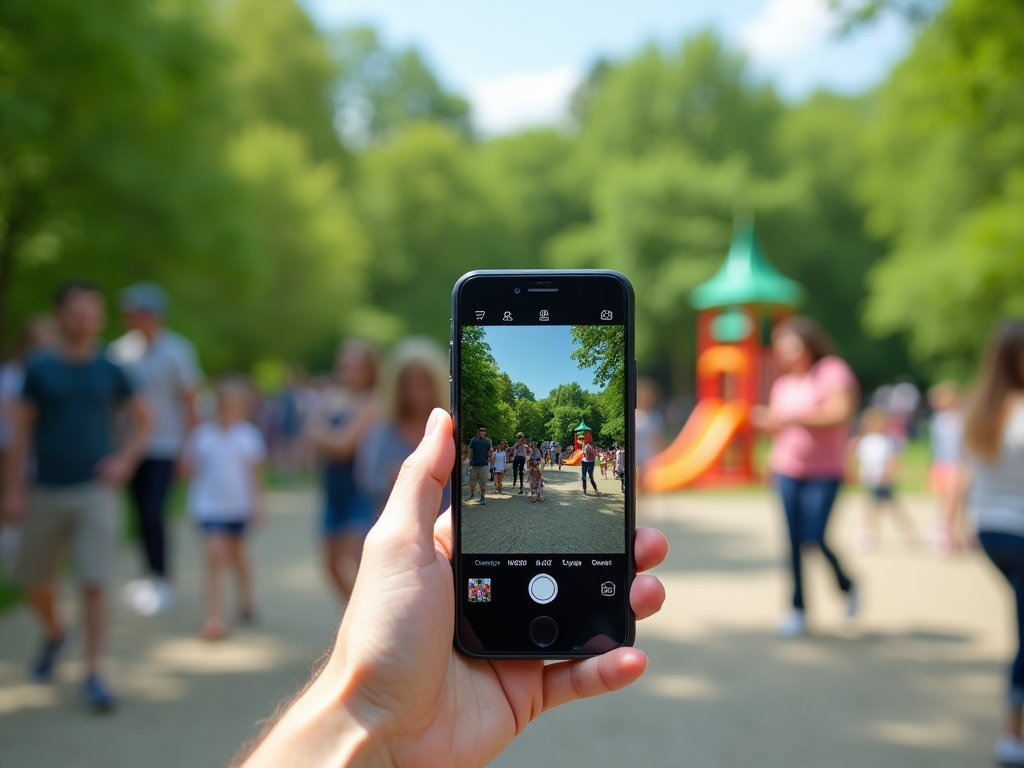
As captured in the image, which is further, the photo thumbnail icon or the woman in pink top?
the woman in pink top

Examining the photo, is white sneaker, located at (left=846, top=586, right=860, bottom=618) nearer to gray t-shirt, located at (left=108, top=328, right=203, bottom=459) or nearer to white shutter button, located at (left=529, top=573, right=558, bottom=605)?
gray t-shirt, located at (left=108, top=328, right=203, bottom=459)

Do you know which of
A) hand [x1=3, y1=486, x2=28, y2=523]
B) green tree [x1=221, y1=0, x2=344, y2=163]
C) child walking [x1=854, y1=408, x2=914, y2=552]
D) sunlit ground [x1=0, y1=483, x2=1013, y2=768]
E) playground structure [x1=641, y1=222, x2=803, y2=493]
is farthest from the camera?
green tree [x1=221, y1=0, x2=344, y2=163]

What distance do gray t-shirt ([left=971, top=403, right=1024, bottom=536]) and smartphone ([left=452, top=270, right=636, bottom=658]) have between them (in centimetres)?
324

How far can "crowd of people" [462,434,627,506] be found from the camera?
2.17 meters

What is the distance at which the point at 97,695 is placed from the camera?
5.27 m

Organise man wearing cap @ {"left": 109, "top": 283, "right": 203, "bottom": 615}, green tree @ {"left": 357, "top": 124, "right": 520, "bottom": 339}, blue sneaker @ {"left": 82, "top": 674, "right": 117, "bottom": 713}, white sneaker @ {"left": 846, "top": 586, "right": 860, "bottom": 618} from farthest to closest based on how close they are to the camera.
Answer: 1. green tree @ {"left": 357, "top": 124, "right": 520, "bottom": 339}
2. man wearing cap @ {"left": 109, "top": 283, "right": 203, "bottom": 615}
3. white sneaker @ {"left": 846, "top": 586, "right": 860, "bottom": 618}
4. blue sneaker @ {"left": 82, "top": 674, "right": 117, "bottom": 713}

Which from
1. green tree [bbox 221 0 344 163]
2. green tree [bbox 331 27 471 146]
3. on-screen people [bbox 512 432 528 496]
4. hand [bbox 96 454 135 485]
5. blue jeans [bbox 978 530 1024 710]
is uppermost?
green tree [bbox 331 27 471 146]

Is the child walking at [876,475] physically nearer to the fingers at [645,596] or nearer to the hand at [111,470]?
the hand at [111,470]

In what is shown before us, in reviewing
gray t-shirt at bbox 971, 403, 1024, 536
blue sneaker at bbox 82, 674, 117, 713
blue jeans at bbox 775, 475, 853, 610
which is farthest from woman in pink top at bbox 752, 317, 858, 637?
blue sneaker at bbox 82, 674, 117, 713

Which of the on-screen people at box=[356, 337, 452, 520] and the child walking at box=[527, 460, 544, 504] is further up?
the on-screen people at box=[356, 337, 452, 520]

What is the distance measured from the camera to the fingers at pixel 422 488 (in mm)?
2010

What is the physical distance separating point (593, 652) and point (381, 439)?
394 cm

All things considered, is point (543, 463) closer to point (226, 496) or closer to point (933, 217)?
point (226, 496)

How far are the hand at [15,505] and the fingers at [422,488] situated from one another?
503cm
